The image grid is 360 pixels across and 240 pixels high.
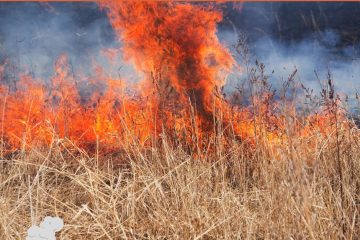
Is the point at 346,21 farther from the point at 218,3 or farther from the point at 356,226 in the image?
the point at 356,226

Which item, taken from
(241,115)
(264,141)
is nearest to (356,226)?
(264,141)

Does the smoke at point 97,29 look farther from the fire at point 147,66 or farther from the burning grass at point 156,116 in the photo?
the burning grass at point 156,116

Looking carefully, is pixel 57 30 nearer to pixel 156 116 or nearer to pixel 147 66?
pixel 147 66

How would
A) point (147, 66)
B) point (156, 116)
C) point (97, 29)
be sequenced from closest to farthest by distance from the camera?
1. point (156, 116)
2. point (147, 66)
3. point (97, 29)

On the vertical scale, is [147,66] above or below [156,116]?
above

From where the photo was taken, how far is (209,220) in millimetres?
1922

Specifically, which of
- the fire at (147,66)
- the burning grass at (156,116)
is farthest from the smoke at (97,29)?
the burning grass at (156,116)

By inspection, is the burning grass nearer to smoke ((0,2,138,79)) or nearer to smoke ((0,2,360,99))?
smoke ((0,2,138,79))

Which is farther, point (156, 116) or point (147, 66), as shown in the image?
point (147, 66)

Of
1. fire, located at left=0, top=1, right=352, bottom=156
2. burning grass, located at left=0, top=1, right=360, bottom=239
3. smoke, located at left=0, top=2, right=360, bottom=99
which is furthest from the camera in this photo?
smoke, located at left=0, top=2, right=360, bottom=99

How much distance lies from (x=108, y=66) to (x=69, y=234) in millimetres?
4094

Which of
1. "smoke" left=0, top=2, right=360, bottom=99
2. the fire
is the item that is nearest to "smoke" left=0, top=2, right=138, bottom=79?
"smoke" left=0, top=2, right=360, bottom=99

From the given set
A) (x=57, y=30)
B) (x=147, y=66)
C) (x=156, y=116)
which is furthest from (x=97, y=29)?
(x=156, y=116)

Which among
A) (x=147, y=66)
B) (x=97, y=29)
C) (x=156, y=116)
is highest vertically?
(x=97, y=29)
